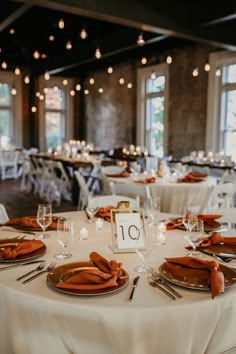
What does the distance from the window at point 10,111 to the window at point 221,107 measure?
725 cm

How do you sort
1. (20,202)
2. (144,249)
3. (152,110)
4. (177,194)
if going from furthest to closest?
(152,110)
(20,202)
(177,194)
(144,249)

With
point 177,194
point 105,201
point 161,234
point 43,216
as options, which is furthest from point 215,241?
point 177,194

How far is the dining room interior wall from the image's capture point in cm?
985

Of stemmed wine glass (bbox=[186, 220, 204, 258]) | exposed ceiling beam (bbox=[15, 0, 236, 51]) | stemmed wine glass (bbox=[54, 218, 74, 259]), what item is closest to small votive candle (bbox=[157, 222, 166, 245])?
stemmed wine glass (bbox=[186, 220, 204, 258])

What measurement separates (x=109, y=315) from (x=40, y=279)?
41cm

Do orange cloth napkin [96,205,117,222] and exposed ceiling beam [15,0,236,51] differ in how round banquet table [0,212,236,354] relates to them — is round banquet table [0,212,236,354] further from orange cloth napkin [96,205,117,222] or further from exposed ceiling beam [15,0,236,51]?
exposed ceiling beam [15,0,236,51]

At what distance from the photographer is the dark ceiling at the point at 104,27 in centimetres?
612

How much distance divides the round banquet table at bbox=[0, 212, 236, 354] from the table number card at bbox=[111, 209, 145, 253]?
0.39 m

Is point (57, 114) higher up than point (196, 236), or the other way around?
point (57, 114)

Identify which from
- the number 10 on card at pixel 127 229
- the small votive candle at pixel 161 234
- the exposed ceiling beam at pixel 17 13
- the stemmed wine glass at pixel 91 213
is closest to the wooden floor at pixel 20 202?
the exposed ceiling beam at pixel 17 13

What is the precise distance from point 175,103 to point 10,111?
20.6ft

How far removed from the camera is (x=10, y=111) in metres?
13.6

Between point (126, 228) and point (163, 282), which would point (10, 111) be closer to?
point (126, 228)

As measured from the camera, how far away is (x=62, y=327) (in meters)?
1.43
